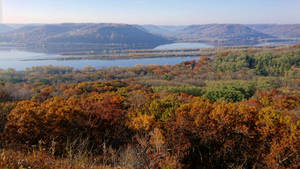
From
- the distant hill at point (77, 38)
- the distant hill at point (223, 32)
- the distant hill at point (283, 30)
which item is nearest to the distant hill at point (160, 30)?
the distant hill at point (223, 32)

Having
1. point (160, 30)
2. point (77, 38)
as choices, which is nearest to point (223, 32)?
point (160, 30)

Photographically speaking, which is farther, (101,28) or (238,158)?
(101,28)

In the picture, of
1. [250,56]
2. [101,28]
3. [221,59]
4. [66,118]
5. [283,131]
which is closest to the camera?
[283,131]

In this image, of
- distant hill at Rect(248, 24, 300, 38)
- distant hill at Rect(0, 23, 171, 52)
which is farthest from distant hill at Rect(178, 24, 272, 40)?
distant hill at Rect(0, 23, 171, 52)

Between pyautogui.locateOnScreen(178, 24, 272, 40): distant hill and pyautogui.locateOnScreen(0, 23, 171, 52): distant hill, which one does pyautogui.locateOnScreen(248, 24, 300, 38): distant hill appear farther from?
pyautogui.locateOnScreen(0, 23, 171, 52): distant hill

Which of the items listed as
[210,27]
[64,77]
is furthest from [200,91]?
[210,27]

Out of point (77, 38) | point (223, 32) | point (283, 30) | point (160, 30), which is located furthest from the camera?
point (160, 30)

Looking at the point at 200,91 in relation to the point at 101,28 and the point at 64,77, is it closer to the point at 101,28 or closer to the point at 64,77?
the point at 64,77

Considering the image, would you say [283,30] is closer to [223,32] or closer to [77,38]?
[223,32]
